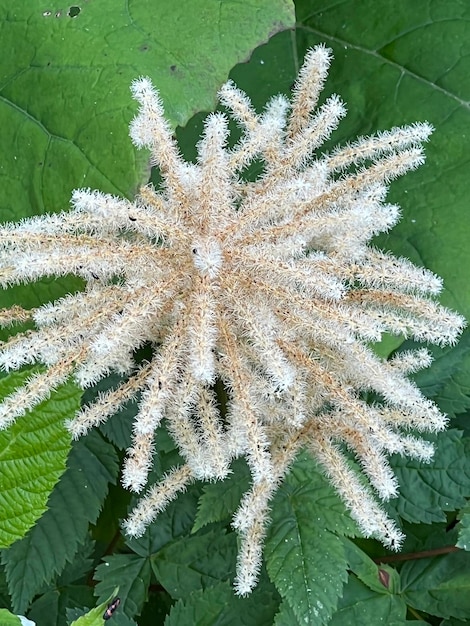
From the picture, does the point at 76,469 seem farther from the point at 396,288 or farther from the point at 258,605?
the point at 396,288

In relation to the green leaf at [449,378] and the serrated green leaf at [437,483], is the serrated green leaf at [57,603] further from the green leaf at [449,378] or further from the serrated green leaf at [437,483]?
the green leaf at [449,378]

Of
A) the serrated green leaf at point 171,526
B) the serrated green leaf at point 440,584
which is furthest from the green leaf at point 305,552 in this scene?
the serrated green leaf at point 440,584

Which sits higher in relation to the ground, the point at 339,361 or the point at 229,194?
the point at 229,194

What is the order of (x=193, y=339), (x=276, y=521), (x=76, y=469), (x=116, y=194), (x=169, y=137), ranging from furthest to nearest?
(x=76, y=469), (x=276, y=521), (x=116, y=194), (x=169, y=137), (x=193, y=339)

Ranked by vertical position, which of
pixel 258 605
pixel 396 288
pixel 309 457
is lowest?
pixel 258 605

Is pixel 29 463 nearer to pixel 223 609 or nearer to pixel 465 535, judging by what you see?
pixel 223 609

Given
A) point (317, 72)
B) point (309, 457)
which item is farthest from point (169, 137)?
point (309, 457)
